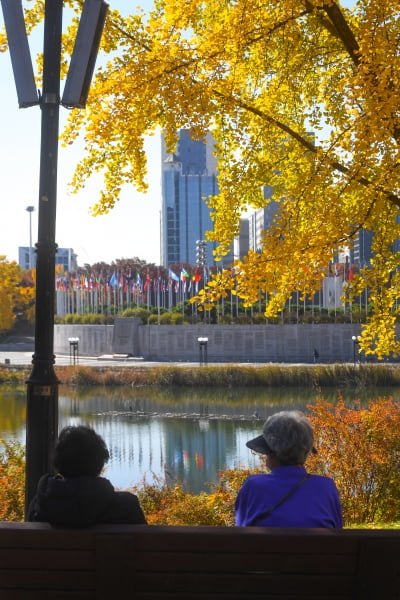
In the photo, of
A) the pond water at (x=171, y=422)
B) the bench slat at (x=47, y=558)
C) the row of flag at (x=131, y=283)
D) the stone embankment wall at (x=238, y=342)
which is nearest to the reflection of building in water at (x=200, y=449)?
the pond water at (x=171, y=422)

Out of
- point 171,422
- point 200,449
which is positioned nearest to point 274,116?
point 200,449

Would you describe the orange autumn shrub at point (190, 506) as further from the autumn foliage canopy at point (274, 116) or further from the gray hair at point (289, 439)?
the gray hair at point (289, 439)

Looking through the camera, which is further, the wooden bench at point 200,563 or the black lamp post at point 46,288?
the black lamp post at point 46,288

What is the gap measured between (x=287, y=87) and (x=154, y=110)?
2.27 m

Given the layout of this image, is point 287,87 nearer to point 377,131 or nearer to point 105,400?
point 377,131

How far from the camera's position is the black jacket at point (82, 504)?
342cm

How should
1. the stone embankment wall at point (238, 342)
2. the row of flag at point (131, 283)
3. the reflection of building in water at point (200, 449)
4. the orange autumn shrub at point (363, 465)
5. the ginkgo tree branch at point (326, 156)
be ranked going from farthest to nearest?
the row of flag at point (131, 283)
the stone embankment wall at point (238, 342)
the reflection of building in water at point (200, 449)
the orange autumn shrub at point (363, 465)
the ginkgo tree branch at point (326, 156)

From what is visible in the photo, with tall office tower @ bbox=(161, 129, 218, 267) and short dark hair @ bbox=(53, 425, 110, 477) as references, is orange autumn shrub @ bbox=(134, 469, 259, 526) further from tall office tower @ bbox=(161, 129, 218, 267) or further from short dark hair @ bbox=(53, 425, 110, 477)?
tall office tower @ bbox=(161, 129, 218, 267)

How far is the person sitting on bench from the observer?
3.43 meters

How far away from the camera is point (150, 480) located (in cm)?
1532

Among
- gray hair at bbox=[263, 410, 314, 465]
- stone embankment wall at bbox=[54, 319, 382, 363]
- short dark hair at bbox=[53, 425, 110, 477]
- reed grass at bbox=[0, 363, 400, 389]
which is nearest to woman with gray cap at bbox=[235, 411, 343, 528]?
gray hair at bbox=[263, 410, 314, 465]

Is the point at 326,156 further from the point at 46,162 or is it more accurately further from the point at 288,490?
the point at 288,490

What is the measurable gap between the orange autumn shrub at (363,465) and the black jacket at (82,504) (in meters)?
5.66

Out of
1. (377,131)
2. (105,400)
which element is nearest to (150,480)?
(377,131)
